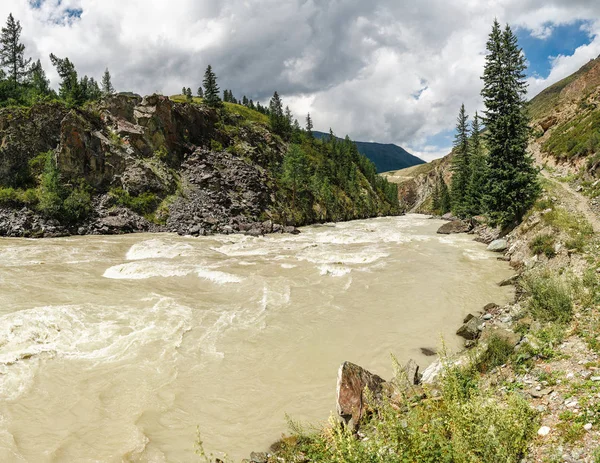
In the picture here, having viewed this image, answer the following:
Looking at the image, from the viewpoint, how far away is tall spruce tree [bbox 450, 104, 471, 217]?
5959cm

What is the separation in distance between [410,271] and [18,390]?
20.1 m

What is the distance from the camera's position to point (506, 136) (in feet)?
103

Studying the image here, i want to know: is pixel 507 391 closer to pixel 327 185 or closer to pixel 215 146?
pixel 215 146

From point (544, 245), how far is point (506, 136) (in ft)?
51.3

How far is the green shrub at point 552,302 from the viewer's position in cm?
934

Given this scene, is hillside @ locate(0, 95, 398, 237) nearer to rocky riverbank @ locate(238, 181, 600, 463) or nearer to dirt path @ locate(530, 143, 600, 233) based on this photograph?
dirt path @ locate(530, 143, 600, 233)

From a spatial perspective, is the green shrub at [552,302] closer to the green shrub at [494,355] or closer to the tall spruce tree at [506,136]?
the green shrub at [494,355]

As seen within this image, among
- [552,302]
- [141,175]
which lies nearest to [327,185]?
[141,175]

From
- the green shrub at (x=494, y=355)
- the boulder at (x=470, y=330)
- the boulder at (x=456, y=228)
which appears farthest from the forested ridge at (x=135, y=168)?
the green shrub at (x=494, y=355)

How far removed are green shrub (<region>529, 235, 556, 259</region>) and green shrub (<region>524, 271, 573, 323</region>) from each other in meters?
9.08

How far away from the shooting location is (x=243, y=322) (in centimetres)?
1410

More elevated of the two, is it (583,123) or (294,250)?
(583,123)

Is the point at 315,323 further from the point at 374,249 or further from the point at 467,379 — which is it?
the point at 374,249

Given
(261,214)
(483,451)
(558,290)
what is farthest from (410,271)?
(261,214)
